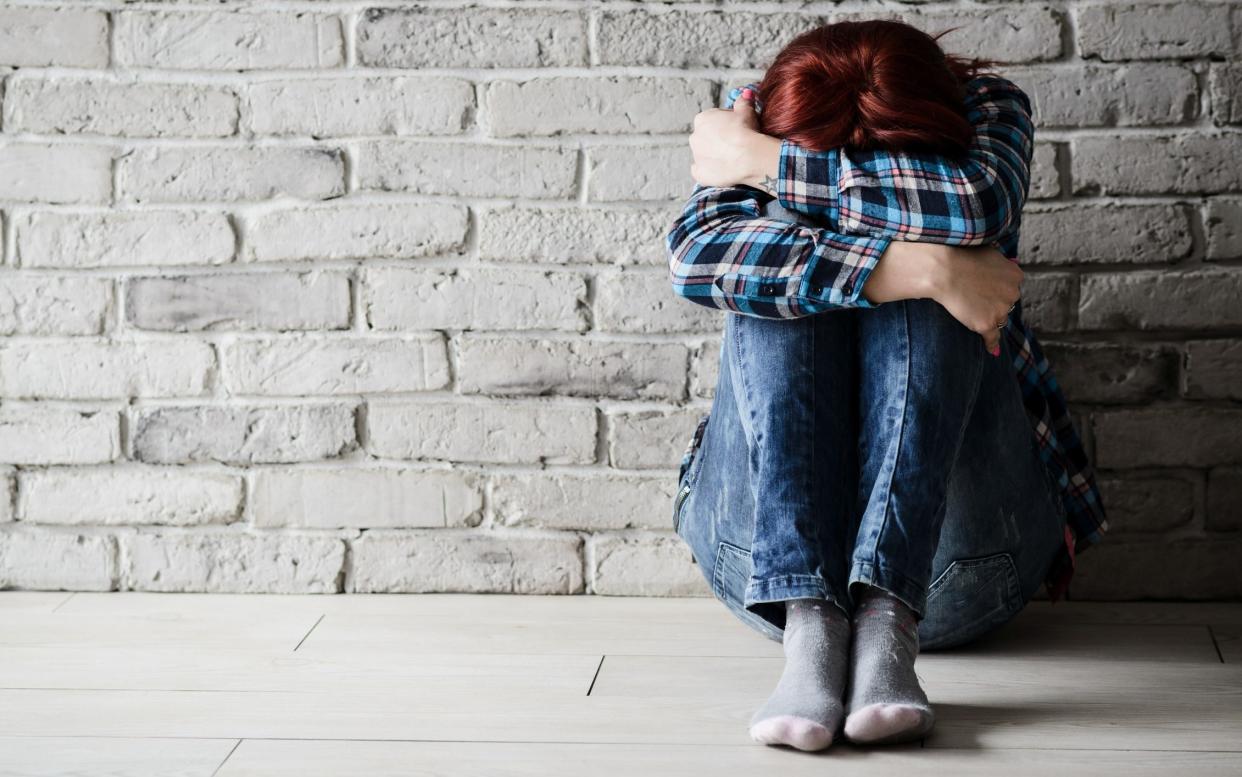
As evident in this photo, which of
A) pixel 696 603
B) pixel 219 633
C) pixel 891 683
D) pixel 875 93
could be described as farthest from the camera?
pixel 696 603

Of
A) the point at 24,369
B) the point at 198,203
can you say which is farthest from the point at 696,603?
the point at 24,369

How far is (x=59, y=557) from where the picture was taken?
5.89 ft

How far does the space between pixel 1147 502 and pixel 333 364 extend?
3.98 ft

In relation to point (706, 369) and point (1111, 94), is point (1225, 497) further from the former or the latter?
point (706, 369)

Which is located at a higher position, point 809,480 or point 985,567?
point 809,480

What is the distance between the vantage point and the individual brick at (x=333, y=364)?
175 cm

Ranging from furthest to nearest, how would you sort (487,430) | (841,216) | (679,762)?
(487,430) → (841,216) → (679,762)

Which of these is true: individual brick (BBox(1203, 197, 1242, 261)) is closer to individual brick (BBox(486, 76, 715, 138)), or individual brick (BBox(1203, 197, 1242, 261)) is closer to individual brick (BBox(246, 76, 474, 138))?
individual brick (BBox(486, 76, 715, 138))

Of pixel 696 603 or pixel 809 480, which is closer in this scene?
Answer: pixel 809 480

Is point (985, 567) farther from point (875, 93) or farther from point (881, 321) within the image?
point (875, 93)

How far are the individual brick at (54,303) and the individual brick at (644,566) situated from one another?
2.71ft

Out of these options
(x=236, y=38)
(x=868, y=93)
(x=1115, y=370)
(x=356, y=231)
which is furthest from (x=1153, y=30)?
(x=236, y=38)

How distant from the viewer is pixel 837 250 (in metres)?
1.21

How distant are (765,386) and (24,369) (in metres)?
1.19
